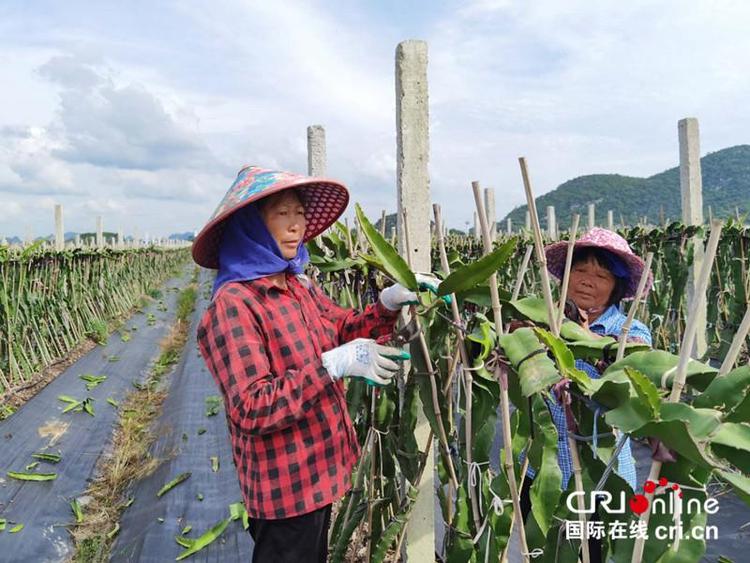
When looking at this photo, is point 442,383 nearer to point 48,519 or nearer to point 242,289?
point 242,289

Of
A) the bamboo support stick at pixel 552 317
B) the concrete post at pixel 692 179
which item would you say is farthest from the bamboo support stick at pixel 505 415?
the concrete post at pixel 692 179

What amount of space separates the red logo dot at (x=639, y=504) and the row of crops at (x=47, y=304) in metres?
6.52

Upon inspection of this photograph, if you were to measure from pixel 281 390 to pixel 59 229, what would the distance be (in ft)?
30.3

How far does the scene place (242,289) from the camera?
4.95 ft

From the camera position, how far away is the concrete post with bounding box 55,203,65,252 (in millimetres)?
8438

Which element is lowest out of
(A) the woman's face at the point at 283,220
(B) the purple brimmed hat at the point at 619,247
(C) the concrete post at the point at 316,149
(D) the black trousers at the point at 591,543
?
(D) the black trousers at the point at 591,543

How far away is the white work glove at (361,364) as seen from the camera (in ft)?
4.62

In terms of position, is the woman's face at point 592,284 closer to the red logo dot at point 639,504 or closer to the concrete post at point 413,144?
the concrete post at point 413,144

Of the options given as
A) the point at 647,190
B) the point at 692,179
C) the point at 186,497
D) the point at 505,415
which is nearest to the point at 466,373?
the point at 505,415

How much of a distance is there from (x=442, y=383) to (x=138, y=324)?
10.4 meters

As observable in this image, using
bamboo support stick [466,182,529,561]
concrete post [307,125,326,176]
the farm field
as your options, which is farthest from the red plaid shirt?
concrete post [307,125,326,176]

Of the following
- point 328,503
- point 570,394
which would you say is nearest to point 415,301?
point 570,394

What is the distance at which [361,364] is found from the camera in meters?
1.41

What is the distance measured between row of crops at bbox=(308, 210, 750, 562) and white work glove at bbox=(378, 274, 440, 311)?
36mm
